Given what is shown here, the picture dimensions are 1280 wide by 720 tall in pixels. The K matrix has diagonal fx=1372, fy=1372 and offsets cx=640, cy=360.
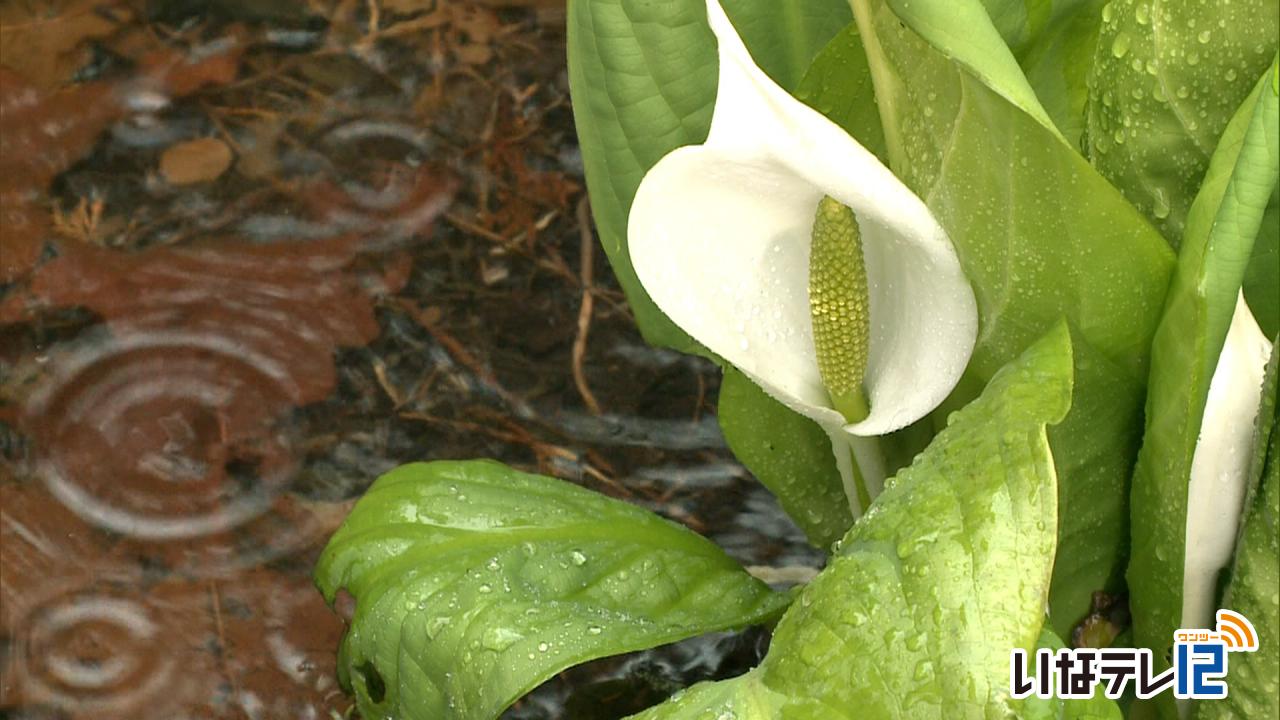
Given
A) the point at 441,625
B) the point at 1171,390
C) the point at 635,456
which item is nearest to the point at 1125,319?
the point at 1171,390

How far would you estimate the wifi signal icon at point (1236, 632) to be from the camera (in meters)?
0.53

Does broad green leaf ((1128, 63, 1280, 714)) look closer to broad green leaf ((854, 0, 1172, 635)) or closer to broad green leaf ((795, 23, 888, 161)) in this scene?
broad green leaf ((854, 0, 1172, 635))

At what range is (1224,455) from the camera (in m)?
0.55

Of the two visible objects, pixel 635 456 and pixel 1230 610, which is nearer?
pixel 1230 610

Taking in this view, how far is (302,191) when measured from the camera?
3.33 feet

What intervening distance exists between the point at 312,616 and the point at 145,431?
18cm

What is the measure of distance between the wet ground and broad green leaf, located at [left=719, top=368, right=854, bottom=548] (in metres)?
0.11

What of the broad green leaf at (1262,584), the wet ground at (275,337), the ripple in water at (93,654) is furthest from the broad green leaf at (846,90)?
the ripple in water at (93,654)

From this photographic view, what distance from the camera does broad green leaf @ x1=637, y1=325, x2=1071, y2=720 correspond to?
1.48 ft

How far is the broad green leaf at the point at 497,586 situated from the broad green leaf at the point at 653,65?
0.17 metres

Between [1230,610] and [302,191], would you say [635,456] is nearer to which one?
[302,191]

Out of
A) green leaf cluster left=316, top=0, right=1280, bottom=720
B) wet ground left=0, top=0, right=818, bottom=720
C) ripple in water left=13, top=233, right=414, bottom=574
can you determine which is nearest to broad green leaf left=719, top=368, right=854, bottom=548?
A: green leaf cluster left=316, top=0, right=1280, bottom=720

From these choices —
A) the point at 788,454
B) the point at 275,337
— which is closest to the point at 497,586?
the point at 788,454

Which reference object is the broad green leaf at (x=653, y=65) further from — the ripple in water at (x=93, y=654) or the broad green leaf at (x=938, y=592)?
the ripple in water at (x=93, y=654)
